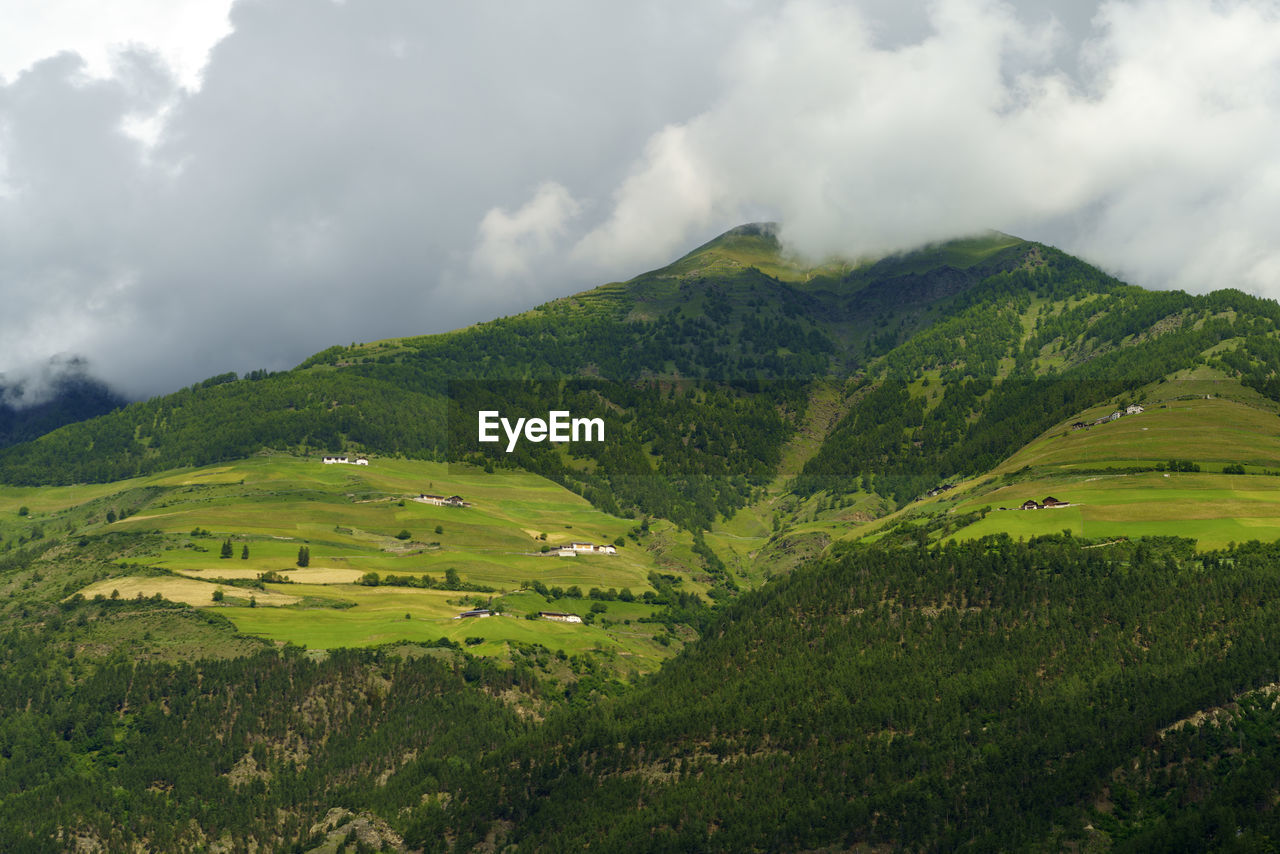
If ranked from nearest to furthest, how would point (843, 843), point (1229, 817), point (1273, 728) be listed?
point (1229, 817)
point (1273, 728)
point (843, 843)

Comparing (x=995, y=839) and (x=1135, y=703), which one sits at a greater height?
(x=1135, y=703)

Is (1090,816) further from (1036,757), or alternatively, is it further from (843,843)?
(843,843)

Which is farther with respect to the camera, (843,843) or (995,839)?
(843,843)

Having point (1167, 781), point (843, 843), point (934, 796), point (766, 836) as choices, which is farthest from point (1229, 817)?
point (766, 836)

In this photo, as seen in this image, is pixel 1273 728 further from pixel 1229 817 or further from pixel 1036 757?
pixel 1036 757

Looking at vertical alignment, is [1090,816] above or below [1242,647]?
below

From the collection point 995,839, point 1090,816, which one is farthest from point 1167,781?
point 995,839

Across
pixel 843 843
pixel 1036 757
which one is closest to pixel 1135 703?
pixel 1036 757

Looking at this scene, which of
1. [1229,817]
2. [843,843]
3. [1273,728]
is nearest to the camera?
[1229,817]

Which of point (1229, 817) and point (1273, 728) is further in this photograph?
point (1273, 728)
